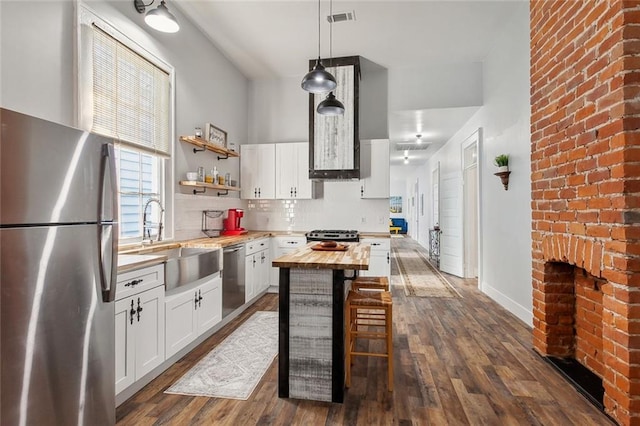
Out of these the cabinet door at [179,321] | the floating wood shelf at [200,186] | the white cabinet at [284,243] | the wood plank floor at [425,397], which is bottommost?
the wood plank floor at [425,397]

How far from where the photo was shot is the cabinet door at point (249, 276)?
13.5 ft

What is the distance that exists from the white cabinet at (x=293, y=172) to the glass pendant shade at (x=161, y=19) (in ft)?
8.62

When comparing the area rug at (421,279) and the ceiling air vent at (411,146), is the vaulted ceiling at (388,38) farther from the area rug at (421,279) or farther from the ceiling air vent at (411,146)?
the area rug at (421,279)

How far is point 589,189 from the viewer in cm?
221

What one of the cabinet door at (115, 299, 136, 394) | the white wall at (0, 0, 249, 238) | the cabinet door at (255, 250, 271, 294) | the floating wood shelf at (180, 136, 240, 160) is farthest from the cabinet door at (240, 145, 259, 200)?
the cabinet door at (115, 299, 136, 394)

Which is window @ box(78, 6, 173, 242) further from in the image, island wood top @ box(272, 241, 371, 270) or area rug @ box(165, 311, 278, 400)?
island wood top @ box(272, 241, 371, 270)

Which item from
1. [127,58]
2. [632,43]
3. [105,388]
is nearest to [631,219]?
[632,43]

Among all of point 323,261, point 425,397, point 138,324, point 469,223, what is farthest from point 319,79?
point 469,223

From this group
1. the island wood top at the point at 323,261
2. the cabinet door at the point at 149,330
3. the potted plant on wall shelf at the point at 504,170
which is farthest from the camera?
the potted plant on wall shelf at the point at 504,170

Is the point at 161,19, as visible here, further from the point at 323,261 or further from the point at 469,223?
the point at 469,223

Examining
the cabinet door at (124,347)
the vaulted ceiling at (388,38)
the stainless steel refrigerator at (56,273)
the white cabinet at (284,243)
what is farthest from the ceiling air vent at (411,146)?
the stainless steel refrigerator at (56,273)

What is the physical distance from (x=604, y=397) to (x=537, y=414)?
45 centimetres

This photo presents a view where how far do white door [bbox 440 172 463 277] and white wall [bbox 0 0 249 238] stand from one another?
3.97 meters

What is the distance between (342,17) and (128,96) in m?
2.56
